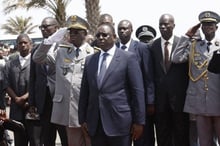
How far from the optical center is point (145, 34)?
22.4 feet

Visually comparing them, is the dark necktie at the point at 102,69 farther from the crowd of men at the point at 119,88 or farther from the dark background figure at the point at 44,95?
the dark background figure at the point at 44,95

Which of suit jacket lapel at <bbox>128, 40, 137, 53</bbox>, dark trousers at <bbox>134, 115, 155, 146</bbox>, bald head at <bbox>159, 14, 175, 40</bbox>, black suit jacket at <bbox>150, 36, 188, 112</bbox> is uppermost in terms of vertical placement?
bald head at <bbox>159, 14, 175, 40</bbox>

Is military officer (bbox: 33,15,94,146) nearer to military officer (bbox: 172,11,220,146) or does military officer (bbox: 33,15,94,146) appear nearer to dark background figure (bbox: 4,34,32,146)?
dark background figure (bbox: 4,34,32,146)

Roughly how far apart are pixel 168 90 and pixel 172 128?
1.84ft

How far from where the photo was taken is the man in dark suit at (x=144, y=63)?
545 centimetres

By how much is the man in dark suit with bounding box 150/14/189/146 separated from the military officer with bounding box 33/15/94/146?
3.14 feet

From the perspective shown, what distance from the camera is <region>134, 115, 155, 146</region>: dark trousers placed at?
223 inches

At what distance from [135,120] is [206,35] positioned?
5.20 ft

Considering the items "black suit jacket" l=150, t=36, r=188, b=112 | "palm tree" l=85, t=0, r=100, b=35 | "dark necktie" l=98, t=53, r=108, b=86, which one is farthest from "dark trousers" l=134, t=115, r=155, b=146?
"palm tree" l=85, t=0, r=100, b=35

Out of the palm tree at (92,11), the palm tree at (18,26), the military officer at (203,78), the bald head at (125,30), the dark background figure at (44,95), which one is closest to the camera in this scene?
the military officer at (203,78)

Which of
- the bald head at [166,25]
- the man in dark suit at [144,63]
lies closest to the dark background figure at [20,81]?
the man in dark suit at [144,63]

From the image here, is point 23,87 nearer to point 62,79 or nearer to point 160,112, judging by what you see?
point 62,79

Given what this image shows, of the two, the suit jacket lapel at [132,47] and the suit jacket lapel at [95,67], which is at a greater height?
the suit jacket lapel at [132,47]

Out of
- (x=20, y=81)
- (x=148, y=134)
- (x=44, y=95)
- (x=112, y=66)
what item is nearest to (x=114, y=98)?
(x=112, y=66)
